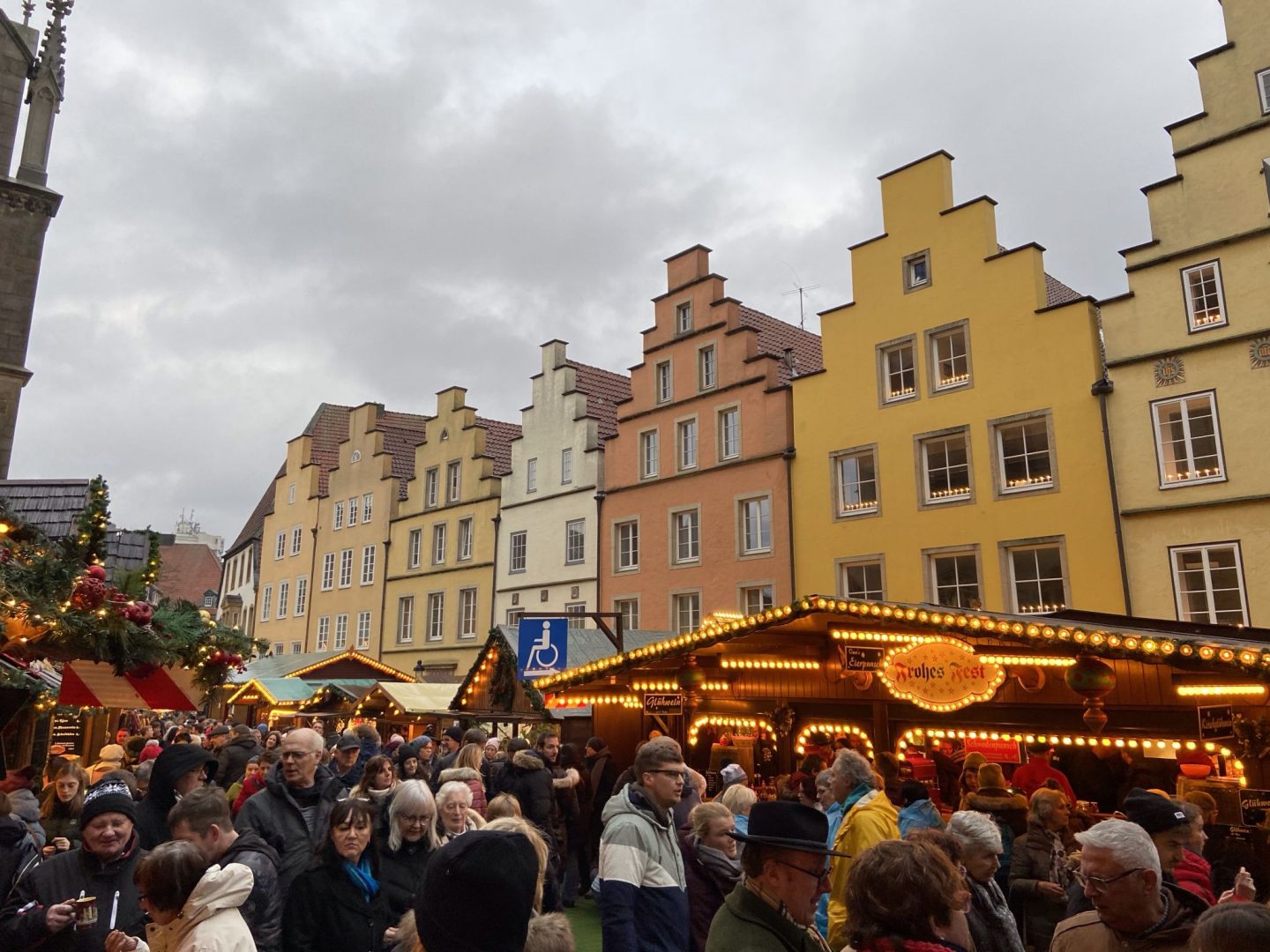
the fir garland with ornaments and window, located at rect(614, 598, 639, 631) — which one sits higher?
window, located at rect(614, 598, 639, 631)

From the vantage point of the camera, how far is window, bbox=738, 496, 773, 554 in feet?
71.4

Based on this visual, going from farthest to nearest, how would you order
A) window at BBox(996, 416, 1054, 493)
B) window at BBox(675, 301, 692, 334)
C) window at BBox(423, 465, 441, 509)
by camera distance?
window at BBox(423, 465, 441, 509)
window at BBox(675, 301, 692, 334)
window at BBox(996, 416, 1054, 493)

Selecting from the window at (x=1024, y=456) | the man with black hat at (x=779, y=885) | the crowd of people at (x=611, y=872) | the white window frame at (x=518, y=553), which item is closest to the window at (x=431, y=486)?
the white window frame at (x=518, y=553)

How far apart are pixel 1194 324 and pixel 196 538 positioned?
8493 centimetres

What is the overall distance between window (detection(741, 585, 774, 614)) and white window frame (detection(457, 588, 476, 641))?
11.3 m

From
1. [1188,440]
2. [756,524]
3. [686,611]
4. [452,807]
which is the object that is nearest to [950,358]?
[1188,440]

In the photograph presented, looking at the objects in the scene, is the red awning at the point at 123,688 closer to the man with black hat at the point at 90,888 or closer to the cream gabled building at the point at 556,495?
the man with black hat at the point at 90,888

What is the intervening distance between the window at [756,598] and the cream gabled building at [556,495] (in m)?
5.06

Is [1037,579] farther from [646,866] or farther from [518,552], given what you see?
[518,552]

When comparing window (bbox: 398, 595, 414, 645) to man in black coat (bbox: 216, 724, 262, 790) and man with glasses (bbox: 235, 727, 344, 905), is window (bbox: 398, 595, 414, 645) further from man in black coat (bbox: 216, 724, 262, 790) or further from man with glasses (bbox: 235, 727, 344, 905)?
man with glasses (bbox: 235, 727, 344, 905)

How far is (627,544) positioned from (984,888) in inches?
827

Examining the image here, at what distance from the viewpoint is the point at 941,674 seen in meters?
10.8

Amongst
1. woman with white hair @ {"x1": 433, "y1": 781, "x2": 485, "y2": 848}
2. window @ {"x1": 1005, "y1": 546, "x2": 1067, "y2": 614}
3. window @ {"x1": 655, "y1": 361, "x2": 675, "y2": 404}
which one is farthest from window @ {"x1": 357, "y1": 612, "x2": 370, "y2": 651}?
woman with white hair @ {"x1": 433, "y1": 781, "x2": 485, "y2": 848}

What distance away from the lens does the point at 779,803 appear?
10.4 feet
